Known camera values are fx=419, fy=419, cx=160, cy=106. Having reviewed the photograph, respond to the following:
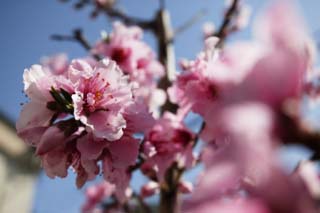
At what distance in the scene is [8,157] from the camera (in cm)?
642

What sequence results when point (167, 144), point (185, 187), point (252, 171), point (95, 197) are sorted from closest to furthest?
point (252, 171)
point (167, 144)
point (185, 187)
point (95, 197)

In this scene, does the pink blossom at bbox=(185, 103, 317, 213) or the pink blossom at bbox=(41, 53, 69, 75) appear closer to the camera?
the pink blossom at bbox=(185, 103, 317, 213)

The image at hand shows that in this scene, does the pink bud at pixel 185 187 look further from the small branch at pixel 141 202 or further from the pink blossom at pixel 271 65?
the pink blossom at pixel 271 65

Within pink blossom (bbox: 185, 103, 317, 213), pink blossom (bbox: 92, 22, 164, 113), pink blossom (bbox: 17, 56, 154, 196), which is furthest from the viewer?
pink blossom (bbox: 92, 22, 164, 113)

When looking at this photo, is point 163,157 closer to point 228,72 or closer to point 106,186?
point 228,72

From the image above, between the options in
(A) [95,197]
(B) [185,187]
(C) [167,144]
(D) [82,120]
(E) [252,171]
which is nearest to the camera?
(E) [252,171]

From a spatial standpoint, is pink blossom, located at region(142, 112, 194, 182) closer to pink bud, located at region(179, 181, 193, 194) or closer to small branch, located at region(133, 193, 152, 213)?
pink bud, located at region(179, 181, 193, 194)

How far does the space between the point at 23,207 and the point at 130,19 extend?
531 cm

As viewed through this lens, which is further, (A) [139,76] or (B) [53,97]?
(A) [139,76]

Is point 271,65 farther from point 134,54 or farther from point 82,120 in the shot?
point 134,54

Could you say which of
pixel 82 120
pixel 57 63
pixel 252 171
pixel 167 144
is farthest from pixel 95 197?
pixel 252 171

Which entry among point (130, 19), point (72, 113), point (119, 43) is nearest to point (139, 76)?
point (119, 43)

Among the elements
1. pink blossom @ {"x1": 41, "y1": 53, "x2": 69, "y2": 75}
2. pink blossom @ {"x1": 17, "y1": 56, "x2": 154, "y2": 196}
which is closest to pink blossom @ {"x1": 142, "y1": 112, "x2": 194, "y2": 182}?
pink blossom @ {"x1": 17, "y1": 56, "x2": 154, "y2": 196}

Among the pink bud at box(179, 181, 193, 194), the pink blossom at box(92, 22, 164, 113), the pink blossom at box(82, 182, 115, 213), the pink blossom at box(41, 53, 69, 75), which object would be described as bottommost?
the pink bud at box(179, 181, 193, 194)
